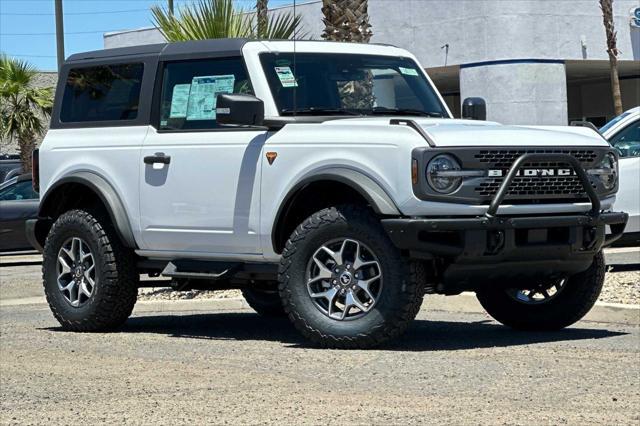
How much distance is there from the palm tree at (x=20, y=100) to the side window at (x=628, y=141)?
1050 inches

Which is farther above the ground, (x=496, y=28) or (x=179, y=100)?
(x=496, y=28)

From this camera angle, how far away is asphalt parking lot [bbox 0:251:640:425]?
679cm

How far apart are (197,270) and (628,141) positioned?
629cm

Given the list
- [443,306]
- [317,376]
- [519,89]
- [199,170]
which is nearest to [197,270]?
[199,170]

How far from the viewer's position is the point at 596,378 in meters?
7.79

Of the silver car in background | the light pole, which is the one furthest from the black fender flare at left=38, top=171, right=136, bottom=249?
the light pole

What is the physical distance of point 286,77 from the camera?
32.5 ft

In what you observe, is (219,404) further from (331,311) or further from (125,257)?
(125,257)

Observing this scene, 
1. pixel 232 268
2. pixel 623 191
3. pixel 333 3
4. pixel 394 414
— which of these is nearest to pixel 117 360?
pixel 232 268

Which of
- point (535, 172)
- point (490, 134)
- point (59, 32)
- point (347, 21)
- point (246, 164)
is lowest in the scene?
point (535, 172)

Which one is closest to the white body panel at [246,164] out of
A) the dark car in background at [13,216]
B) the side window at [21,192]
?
the dark car in background at [13,216]

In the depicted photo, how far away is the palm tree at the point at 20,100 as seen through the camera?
39.4 m

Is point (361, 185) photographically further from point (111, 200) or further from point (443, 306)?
point (443, 306)

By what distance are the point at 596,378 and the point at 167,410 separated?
7.99 ft
